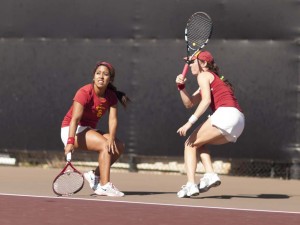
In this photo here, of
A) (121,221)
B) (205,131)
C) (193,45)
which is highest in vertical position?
(193,45)

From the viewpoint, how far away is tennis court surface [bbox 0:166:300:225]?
27.9ft

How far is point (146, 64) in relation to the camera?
42.5 ft

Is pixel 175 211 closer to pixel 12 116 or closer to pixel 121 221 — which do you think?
pixel 121 221

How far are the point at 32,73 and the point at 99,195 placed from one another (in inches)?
141

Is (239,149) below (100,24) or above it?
below

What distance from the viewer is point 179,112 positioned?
1284 cm

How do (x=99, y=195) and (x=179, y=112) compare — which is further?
(x=179, y=112)

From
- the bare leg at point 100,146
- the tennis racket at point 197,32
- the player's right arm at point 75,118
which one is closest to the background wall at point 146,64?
the tennis racket at point 197,32

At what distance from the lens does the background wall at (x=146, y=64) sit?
12.4m

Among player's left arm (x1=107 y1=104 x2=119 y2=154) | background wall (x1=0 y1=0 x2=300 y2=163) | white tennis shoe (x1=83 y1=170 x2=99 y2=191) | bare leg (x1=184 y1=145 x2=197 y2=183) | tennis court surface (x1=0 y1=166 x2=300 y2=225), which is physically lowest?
tennis court surface (x1=0 y1=166 x2=300 y2=225)

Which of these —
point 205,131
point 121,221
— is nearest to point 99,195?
point 205,131

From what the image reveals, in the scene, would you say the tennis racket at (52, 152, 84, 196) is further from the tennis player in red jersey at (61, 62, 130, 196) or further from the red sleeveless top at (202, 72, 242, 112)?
the red sleeveless top at (202, 72, 242, 112)

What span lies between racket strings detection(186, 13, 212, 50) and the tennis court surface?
1465 mm

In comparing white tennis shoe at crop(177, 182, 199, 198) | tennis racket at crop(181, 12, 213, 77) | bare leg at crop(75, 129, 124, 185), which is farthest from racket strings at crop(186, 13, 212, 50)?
white tennis shoe at crop(177, 182, 199, 198)
